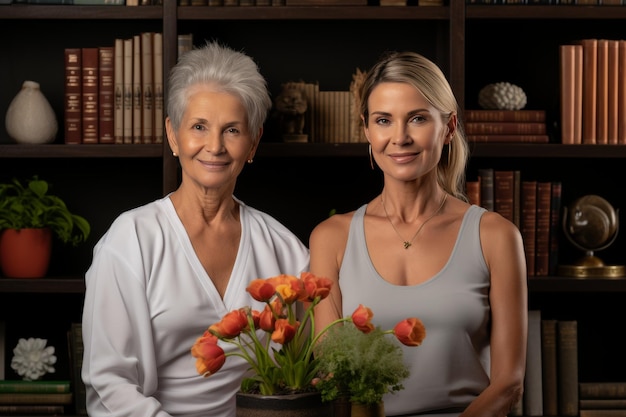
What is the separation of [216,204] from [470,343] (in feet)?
2.22

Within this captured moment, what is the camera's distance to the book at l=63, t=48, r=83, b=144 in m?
2.83

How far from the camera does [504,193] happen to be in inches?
114

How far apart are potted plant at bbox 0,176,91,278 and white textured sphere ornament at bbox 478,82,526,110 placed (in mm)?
1331

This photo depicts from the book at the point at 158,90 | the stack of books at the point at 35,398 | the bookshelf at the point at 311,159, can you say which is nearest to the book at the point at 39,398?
the stack of books at the point at 35,398

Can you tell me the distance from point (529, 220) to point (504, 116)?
1.09ft

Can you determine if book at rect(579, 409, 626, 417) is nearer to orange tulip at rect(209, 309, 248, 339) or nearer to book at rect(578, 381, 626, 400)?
book at rect(578, 381, 626, 400)

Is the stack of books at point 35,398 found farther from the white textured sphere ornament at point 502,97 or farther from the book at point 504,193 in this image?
the white textured sphere ornament at point 502,97

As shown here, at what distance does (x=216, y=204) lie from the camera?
222cm

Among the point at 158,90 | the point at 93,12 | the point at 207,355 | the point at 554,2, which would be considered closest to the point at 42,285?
the point at 158,90

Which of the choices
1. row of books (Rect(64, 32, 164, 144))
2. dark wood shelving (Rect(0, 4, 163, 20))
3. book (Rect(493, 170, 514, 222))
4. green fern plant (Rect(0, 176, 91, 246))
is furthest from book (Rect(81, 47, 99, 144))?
book (Rect(493, 170, 514, 222))

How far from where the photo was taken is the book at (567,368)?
294 centimetres

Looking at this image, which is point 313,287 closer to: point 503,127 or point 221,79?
point 221,79

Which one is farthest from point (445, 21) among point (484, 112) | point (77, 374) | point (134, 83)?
point (77, 374)

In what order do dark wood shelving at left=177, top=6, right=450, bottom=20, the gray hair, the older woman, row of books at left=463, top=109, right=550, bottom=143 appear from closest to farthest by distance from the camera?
1. the older woman
2. the gray hair
3. dark wood shelving at left=177, top=6, right=450, bottom=20
4. row of books at left=463, top=109, right=550, bottom=143
